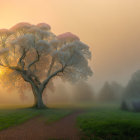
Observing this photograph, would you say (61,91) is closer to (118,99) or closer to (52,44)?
(52,44)

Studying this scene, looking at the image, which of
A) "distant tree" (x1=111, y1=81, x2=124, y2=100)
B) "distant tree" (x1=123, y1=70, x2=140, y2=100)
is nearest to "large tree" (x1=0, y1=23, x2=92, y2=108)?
"distant tree" (x1=111, y1=81, x2=124, y2=100)

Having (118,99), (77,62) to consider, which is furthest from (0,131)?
(77,62)

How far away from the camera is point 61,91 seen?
47125 mm

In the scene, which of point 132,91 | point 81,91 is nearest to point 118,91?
point 132,91

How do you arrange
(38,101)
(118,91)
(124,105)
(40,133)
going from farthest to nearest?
1. (38,101)
2. (118,91)
3. (124,105)
4. (40,133)

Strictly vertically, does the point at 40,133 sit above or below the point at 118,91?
below

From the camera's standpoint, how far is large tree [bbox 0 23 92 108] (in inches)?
949

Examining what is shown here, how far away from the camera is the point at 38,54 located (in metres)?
25.5

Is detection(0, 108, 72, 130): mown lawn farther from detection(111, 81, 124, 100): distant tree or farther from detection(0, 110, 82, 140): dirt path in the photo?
detection(111, 81, 124, 100): distant tree

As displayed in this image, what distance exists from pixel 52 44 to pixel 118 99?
53.7 feet

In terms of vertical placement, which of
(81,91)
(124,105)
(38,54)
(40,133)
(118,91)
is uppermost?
(38,54)

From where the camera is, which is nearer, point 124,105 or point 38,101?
point 124,105

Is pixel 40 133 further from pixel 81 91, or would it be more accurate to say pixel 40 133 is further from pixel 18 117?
pixel 81 91

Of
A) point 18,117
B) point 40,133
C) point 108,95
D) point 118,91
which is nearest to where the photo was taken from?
point 40,133
